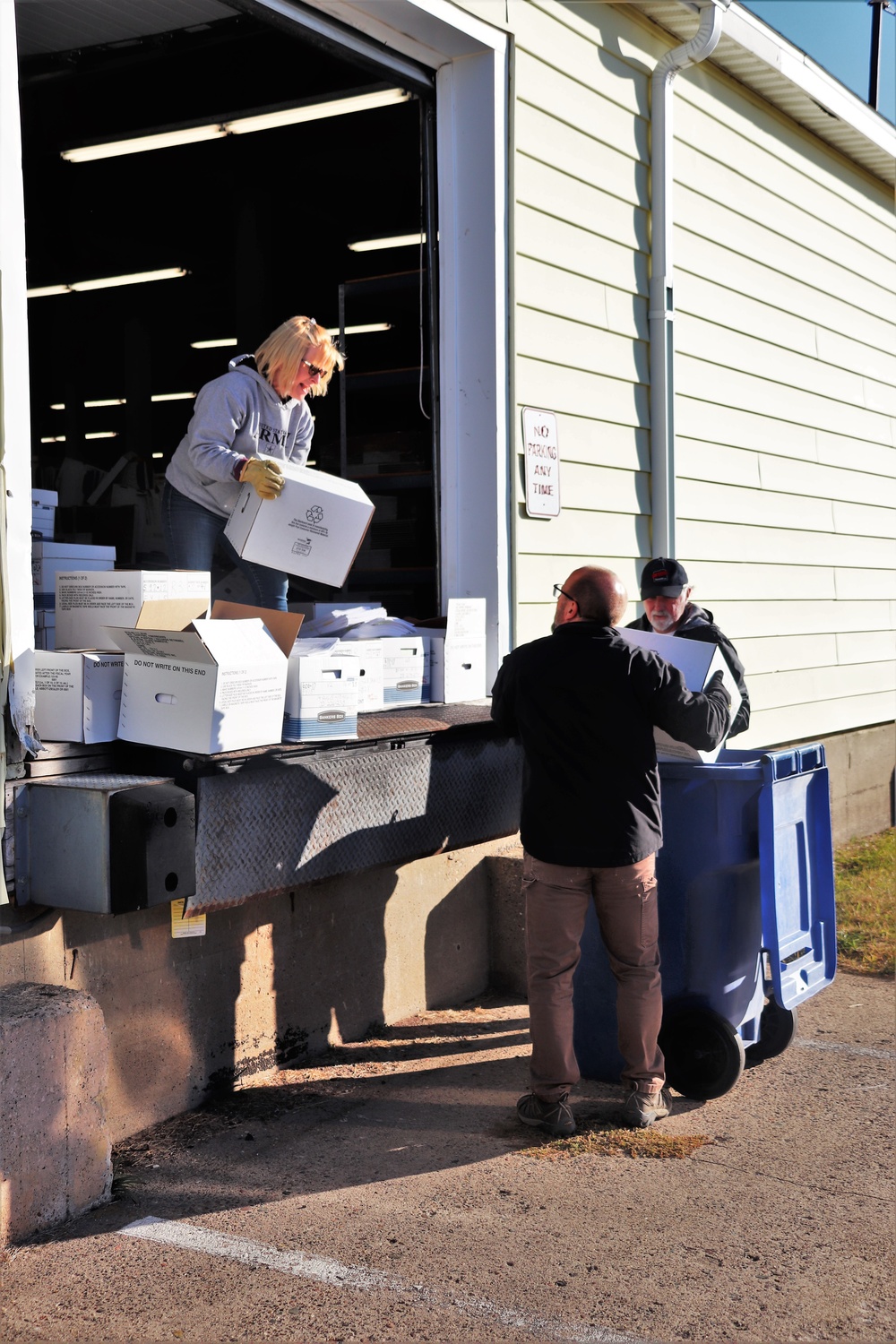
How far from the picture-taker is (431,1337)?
2916 mm

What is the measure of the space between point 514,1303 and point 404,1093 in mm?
1524

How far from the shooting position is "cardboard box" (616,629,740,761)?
171 inches

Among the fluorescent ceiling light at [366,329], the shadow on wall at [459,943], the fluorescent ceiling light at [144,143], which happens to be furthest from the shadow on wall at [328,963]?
the fluorescent ceiling light at [144,143]

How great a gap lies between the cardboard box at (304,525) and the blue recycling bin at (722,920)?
144 centimetres

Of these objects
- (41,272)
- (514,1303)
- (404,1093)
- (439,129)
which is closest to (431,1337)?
(514,1303)

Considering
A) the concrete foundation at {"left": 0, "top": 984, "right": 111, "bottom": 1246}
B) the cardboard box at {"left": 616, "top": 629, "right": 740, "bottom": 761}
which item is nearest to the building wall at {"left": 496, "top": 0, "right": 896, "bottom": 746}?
the cardboard box at {"left": 616, "top": 629, "right": 740, "bottom": 761}

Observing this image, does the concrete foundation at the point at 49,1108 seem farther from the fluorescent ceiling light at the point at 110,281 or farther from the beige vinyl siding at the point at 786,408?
the fluorescent ceiling light at the point at 110,281

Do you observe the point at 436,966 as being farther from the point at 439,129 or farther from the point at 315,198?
the point at 315,198

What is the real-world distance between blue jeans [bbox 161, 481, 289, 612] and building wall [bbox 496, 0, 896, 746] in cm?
137

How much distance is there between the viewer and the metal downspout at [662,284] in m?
6.74

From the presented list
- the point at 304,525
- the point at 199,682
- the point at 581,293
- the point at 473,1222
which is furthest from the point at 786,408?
the point at 473,1222

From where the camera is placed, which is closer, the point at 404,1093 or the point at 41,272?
the point at 404,1093

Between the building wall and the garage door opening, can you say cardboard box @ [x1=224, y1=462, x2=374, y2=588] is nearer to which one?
A: the garage door opening

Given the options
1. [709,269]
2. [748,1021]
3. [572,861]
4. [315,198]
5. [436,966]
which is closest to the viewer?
[572,861]
